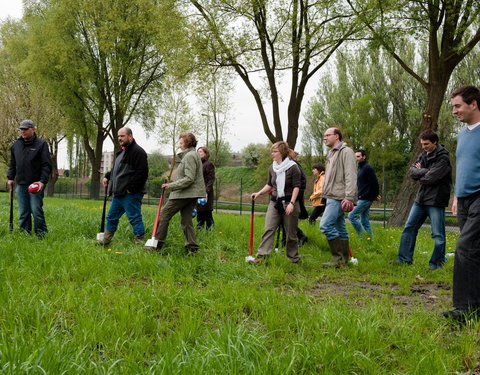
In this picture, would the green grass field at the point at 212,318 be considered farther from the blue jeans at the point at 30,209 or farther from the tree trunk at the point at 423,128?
the tree trunk at the point at 423,128

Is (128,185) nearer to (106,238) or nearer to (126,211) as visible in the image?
(126,211)

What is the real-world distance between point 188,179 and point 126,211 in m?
1.32

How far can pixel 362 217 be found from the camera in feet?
29.8

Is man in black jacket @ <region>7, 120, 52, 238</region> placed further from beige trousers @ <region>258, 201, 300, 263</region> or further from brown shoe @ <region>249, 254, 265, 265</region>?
beige trousers @ <region>258, 201, 300, 263</region>

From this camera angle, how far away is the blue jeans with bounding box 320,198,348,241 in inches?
249

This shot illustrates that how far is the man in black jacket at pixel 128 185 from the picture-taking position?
22.6 feet

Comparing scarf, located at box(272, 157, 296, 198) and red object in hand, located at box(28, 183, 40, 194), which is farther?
red object in hand, located at box(28, 183, 40, 194)

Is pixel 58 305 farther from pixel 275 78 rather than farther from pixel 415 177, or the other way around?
pixel 275 78

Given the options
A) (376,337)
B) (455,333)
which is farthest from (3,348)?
(455,333)

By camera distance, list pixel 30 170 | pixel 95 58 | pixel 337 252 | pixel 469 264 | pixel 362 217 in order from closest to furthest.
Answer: pixel 469 264 → pixel 337 252 → pixel 30 170 → pixel 362 217 → pixel 95 58

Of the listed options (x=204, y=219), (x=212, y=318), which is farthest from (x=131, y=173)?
(x=212, y=318)

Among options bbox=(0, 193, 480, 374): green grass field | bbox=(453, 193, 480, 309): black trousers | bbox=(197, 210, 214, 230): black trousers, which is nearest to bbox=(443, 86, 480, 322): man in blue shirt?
bbox=(453, 193, 480, 309): black trousers

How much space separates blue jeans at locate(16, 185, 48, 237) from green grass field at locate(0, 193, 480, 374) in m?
1.11

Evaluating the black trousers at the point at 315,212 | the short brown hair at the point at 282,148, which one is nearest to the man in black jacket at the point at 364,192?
the black trousers at the point at 315,212
